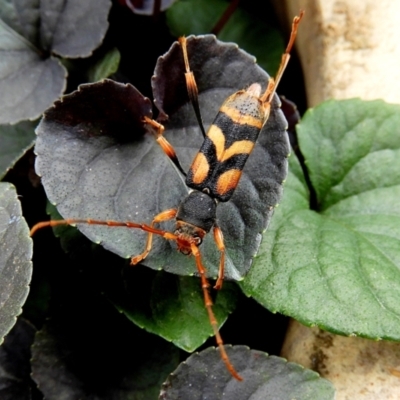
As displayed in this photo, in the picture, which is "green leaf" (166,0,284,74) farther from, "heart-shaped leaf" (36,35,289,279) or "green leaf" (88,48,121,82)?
"heart-shaped leaf" (36,35,289,279)

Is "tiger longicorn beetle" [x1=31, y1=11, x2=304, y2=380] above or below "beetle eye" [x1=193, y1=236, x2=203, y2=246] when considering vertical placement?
above

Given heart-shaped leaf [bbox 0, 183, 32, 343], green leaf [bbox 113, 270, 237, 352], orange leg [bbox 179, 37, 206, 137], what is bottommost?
green leaf [bbox 113, 270, 237, 352]

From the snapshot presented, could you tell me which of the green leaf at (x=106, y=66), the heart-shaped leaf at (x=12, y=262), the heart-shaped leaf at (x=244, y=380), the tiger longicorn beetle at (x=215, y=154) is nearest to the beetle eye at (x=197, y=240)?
the tiger longicorn beetle at (x=215, y=154)

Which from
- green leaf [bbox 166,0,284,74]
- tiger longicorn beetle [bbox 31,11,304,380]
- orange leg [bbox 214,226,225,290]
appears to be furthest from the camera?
green leaf [bbox 166,0,284,74]

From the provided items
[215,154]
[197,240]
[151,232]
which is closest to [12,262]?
[151,232]

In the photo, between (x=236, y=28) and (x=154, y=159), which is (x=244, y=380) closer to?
(x=154, y=159)

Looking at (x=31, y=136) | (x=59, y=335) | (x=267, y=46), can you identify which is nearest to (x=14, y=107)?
(x=31, y=136)

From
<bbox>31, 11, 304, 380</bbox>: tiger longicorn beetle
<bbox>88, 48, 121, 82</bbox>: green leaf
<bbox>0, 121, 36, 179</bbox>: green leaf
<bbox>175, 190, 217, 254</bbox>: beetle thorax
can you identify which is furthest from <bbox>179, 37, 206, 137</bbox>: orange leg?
<bbox>0, 121, 36, 179</bbox>: green leaf
